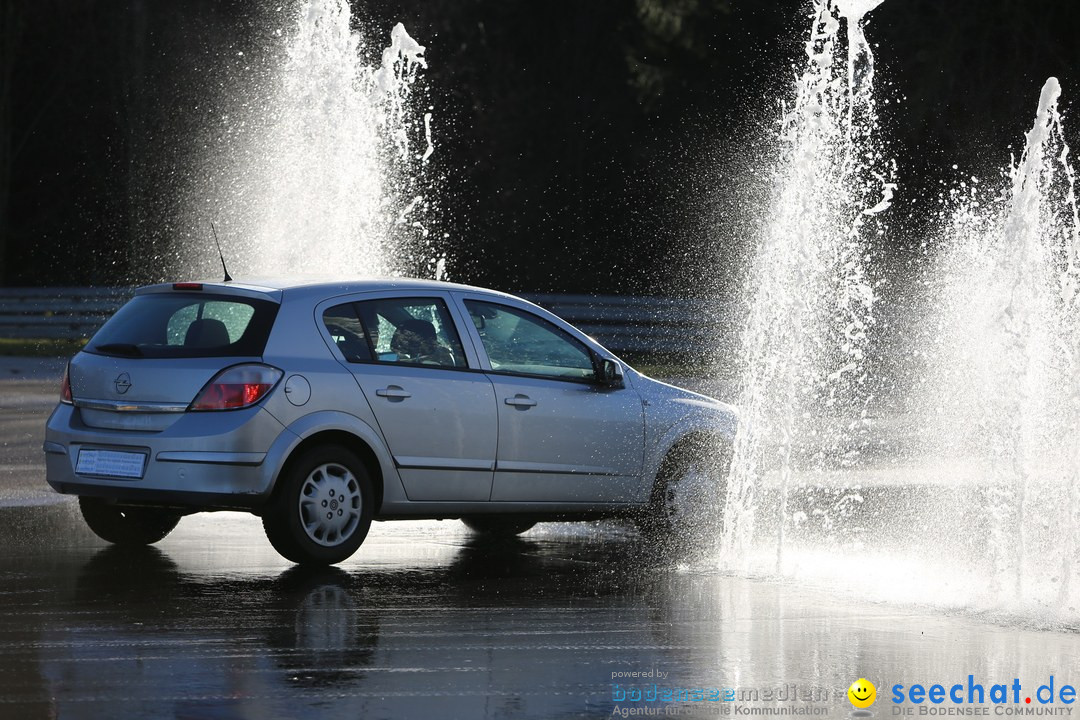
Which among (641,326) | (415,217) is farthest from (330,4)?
(415,217)

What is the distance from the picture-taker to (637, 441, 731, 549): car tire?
1122cm

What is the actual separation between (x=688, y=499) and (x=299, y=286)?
8.90 ft

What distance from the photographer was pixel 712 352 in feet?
100

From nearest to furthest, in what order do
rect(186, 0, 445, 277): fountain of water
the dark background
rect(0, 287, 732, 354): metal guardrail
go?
rect(186, 0, 445, 277): fountain of water → rect(0, 287, 732, 354): metal guardrail → the dark background

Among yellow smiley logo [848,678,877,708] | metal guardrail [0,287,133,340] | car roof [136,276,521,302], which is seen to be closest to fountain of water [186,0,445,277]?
metal guardrail [0,287,133,340]

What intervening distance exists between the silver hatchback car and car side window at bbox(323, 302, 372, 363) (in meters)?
0.01

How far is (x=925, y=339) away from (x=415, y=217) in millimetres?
14151

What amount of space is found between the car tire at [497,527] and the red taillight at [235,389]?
2.33 metres

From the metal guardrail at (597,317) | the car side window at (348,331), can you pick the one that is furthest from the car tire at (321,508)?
the metal guardrail at (597,317)

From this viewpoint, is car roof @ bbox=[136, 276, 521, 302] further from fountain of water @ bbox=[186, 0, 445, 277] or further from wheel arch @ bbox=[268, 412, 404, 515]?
fountain of water @ bbox=[186, 0, 445, 277]

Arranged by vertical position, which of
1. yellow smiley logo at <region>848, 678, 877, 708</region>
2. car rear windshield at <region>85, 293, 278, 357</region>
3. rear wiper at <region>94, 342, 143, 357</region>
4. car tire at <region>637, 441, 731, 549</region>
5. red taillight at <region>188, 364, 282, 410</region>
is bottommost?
yellow smiley logo at <region>848, 678, 877, 708</region>

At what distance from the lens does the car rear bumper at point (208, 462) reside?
944 cm

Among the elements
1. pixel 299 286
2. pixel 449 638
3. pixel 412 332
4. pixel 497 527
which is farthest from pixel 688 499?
pixel 449 638

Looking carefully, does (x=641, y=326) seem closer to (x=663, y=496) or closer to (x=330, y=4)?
(x=330, y=4)
